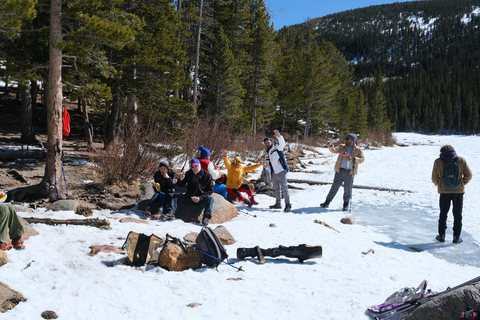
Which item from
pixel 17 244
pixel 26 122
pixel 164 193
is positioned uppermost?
pixel 26 122

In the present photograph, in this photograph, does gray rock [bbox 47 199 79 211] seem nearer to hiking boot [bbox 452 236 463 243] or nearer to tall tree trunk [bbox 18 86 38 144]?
hiking boot [bbox 452 236 463 243]

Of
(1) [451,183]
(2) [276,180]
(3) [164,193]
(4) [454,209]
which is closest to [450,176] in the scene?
(1) [451,183]

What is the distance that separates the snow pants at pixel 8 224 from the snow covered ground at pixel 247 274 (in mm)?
251

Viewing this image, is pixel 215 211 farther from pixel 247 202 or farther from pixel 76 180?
pixel 76 180

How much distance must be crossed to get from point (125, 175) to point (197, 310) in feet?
21.2

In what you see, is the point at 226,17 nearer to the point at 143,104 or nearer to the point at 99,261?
the point at 143,104

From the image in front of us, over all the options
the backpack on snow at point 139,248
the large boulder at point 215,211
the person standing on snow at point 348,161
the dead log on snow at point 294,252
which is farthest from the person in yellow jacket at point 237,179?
the backpack on snow at point 139,248

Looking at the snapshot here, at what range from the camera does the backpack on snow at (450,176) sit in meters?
6.70

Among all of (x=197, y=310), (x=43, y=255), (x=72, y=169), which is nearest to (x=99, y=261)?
(x=43, y=255)

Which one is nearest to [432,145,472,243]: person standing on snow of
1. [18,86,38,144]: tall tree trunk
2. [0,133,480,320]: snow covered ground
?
[0,133,480,320]: snow covered ground

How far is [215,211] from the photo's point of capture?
7621 millimetres

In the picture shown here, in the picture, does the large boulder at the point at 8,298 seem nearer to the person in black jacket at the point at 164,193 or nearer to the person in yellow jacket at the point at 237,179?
the person in black jacket at the point at 164,193

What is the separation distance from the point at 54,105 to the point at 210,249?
5061 mm

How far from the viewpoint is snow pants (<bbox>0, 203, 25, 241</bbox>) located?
177 inches
